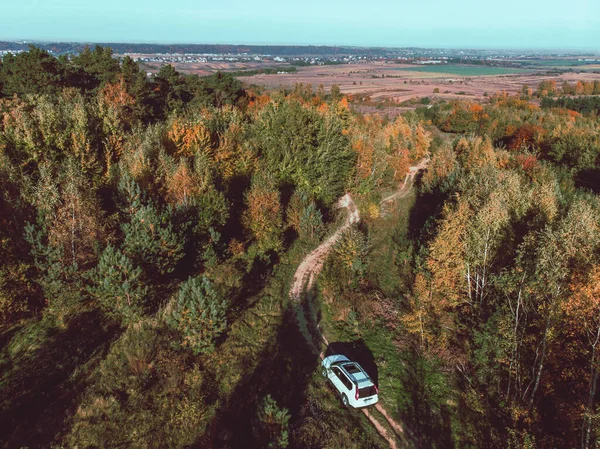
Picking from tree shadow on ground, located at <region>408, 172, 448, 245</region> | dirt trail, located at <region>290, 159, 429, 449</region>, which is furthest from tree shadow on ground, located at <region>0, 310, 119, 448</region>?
tree shadow on ground, located at <region>408, 172, 448, 245</region>

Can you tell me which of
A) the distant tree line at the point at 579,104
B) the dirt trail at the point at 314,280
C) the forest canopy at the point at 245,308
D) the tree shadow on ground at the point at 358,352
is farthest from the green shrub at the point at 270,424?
the distant tree line at the point at 579,104

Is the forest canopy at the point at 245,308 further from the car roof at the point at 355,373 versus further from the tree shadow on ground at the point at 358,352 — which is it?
the car roof at the point at 355,373

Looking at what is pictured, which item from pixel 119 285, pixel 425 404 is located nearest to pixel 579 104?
pixel 425 404

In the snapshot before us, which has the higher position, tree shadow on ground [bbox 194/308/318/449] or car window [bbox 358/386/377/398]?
car window [bbox 358/386/377/398]

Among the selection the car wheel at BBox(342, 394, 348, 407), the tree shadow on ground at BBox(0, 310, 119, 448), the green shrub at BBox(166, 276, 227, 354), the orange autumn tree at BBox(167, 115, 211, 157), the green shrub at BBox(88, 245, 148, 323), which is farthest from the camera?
the orange autumn tree at BBox(167, 115, 211, 157)

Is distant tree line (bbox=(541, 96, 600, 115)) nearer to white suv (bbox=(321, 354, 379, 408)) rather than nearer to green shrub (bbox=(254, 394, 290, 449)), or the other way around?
white suv (bbox=(321, 354, 379, 408))

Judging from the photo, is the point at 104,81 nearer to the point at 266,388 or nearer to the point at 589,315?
the point at 266,388

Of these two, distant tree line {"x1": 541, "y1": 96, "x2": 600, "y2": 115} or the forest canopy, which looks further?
distant tree line {"x1": 541, "y1": 96, "x2": 600, "y2": 115}
